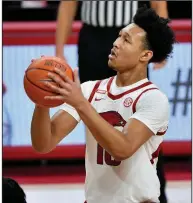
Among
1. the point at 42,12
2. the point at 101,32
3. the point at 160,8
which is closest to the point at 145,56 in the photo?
the point at 101,32

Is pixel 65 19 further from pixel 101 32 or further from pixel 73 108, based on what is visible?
pixel 73 108

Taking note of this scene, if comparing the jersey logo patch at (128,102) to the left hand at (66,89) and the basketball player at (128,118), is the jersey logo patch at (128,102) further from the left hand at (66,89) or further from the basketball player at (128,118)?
the left hand at (66,89)

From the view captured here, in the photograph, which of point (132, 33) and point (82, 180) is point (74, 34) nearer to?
point (82, 180)

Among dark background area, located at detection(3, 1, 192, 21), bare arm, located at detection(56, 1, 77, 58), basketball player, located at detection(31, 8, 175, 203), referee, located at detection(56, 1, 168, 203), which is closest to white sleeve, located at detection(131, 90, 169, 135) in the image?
basketball player, located at detection(31, 8, 175, 203)

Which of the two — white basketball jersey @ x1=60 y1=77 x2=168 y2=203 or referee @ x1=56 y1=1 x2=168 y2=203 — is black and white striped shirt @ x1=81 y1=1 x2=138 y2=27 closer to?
referee @ x1=56 y1=1 x2=168 y2=203

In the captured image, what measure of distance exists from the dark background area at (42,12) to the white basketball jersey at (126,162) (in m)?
3.77

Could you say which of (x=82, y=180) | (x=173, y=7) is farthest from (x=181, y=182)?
(x=173, y=7)

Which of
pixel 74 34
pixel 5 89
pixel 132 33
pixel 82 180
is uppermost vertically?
pixel 132 33

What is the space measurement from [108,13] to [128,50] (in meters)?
1.60

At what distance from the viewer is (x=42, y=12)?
762cm

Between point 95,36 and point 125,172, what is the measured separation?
5.84 feet

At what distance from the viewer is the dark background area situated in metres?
7.50

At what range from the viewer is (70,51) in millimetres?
6785

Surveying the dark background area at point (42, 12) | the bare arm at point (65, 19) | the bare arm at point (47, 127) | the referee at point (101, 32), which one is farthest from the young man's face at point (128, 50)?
the dark background area at point (42, 12)
